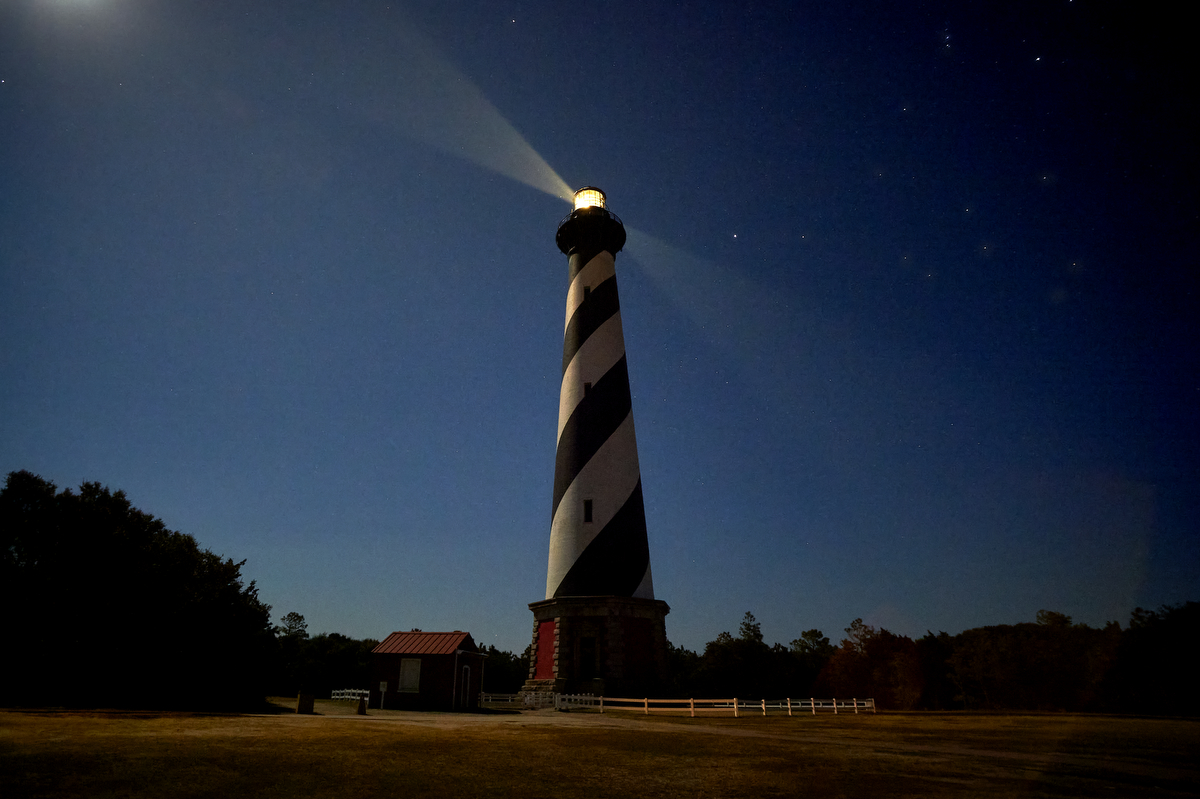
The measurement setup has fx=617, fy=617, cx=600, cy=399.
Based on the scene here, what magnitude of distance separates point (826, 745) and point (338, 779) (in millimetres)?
8917

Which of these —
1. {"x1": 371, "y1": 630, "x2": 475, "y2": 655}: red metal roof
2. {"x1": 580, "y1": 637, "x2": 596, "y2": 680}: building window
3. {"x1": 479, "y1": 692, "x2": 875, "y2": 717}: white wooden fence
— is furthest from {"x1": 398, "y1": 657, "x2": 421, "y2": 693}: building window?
{"x1": 580, "y1": 637, "x2": 596, "y2": 680}: building window

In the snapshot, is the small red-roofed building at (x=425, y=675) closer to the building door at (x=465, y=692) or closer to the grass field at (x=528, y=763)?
the building door at (x=465, y=692)

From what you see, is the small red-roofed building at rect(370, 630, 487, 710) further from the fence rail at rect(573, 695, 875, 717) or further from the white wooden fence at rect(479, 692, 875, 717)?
the fence rail at rect(573, 695, 875, 717)

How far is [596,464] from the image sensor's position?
29.1m

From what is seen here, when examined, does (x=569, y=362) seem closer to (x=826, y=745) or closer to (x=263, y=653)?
(x=263, y=653)

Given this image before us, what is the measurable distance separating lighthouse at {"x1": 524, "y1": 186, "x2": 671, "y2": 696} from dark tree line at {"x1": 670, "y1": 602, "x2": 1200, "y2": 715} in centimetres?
3169

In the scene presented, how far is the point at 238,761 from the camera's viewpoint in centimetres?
740

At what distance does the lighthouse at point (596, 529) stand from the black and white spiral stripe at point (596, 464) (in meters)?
0.05

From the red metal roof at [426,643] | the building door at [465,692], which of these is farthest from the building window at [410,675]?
the building door at [465,692]

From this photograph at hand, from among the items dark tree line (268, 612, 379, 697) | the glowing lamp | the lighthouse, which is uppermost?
the glowing lamp

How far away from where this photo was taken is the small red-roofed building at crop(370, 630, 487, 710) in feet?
86.6

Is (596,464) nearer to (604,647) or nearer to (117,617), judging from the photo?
(604,647)

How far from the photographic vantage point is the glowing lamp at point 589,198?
36000 millimetres

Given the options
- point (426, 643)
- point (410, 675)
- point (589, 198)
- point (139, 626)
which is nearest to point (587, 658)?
point (426, 643)
